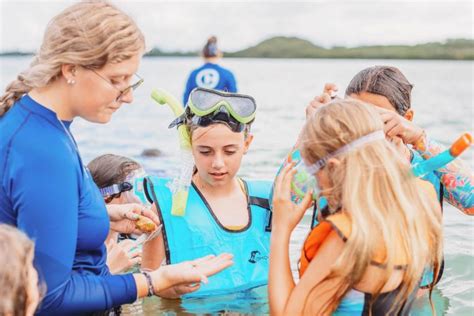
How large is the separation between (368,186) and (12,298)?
148 cm

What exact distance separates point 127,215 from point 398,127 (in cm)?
151

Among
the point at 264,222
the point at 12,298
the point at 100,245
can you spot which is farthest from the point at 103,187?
the point at 12,298

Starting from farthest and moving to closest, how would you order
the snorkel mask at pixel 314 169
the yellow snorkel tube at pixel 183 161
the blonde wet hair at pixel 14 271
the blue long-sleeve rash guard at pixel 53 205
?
the yellow snorkel tube at pixel 183 161 → the snorkel mask at pixel 314 169 → the blue long-sleeve rash guard at pixel 53 205 → the blonde wet hair at pixel 14 271

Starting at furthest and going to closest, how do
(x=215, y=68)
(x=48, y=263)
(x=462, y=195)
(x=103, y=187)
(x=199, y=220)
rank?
Result: (x=215, y=68)
(x=103, y=187)
(x=199, y=220)
(x=462, y=195)
(x=48, y=263)

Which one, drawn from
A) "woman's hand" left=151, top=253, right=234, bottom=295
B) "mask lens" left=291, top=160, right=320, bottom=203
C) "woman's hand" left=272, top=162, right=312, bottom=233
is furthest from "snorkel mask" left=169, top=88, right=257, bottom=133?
"woman's hand" left=151, top=253, right=234, bottom=295

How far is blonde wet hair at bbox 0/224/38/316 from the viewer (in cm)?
240

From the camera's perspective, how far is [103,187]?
17.5ft

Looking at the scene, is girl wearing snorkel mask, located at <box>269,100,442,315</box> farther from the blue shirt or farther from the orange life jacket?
the blue shirt

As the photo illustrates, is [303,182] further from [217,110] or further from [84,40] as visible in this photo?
[84,40]

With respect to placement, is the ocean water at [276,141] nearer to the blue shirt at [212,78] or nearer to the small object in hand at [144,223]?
the small object in hand at [144,223]

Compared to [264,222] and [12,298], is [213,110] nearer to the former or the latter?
[264,222]

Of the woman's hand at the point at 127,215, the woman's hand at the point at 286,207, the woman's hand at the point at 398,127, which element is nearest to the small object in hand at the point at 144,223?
the woman's hand at the point at 127,215

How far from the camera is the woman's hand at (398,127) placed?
374cm

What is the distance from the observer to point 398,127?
3775 mm
